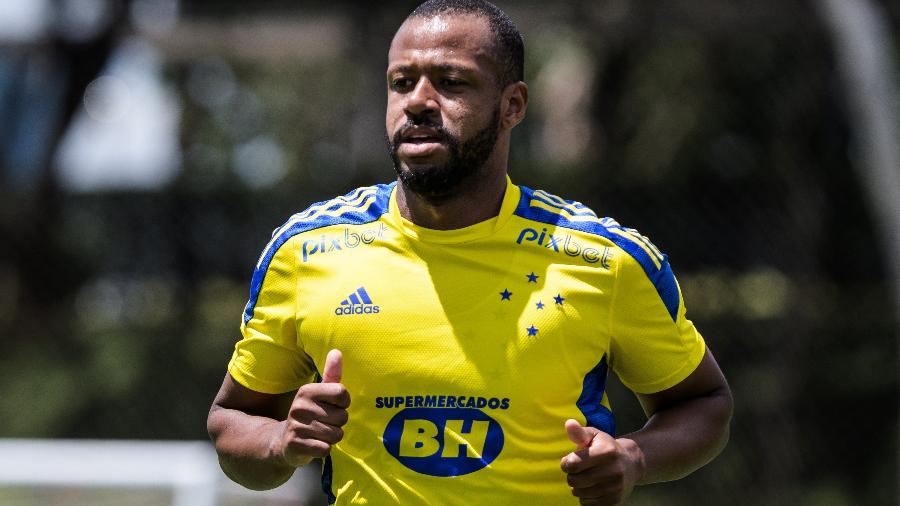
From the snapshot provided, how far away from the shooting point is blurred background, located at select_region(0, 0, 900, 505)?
861cm

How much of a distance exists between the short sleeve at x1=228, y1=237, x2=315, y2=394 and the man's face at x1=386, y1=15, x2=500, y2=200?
1.34ft

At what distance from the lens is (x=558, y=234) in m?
3.59

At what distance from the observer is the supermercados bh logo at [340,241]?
360 centimetres

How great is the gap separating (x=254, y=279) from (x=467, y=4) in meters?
0.93

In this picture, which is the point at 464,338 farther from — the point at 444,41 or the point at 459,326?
the point at 444,41

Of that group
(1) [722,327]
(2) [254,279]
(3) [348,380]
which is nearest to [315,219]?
(2) [254,279]

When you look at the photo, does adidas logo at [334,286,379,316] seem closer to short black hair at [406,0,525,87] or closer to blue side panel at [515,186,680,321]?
blue side panel at [515,186,680,321]

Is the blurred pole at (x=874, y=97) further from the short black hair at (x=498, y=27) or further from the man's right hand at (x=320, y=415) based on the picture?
the man's right hand at (x=320, y=415)

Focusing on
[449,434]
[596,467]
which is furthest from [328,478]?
[596,467]

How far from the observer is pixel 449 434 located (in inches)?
135

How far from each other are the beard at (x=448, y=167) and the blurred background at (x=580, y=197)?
4228 mm

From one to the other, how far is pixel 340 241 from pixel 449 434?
603mm

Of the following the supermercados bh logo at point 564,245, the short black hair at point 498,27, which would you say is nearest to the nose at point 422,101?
the short black hair at point 498,27

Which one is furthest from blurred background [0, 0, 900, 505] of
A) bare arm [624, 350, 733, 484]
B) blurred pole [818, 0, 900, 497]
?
bare arm [624, 350, 733, 484]
